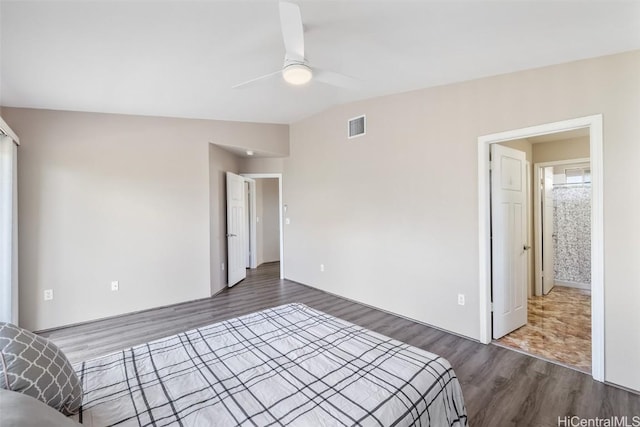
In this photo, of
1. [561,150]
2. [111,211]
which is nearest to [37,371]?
[111,211]

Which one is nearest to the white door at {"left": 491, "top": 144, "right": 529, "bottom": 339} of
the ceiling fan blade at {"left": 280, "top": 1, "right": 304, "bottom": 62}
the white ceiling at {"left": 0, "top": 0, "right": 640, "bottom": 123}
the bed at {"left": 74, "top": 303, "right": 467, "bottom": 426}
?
the white ceiling at {"left": 0, "top": 0, "right": 640, "bottom": 123}

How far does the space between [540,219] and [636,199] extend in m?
2.69

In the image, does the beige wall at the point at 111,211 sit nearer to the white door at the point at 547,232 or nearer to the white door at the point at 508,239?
the white door at the point at 508,239

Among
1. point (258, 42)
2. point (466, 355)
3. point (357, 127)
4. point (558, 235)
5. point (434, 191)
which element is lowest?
point (466, 355)

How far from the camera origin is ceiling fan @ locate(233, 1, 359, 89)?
5.15 feet

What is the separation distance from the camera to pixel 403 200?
3.53 meters

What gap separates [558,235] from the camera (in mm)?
4965

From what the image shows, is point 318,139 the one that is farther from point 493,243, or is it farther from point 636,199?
point 636,199

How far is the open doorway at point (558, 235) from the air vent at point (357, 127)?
5.88 ft

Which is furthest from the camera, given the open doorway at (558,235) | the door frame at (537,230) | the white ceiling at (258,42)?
the door frame at (537,230)

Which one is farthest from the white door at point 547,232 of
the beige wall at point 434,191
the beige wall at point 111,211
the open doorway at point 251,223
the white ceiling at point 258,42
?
the beige wall at point 111,211

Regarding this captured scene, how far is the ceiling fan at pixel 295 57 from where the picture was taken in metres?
1.57

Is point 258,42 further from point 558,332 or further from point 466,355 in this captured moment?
point 558,332

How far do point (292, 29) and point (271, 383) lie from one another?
1951mm
